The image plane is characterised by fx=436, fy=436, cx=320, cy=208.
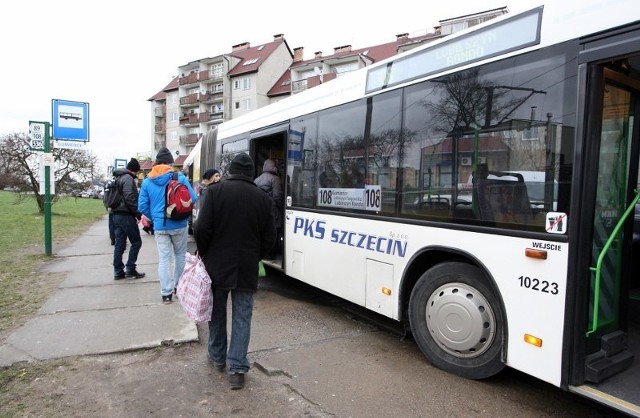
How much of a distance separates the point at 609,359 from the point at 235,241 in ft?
9.48

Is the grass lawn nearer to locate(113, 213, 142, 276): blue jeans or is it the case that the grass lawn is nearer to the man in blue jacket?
locate(113, 213, 142, 276): blue jeans

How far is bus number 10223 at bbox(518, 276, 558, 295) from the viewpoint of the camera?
9.64 feet

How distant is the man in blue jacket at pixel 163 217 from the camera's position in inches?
220

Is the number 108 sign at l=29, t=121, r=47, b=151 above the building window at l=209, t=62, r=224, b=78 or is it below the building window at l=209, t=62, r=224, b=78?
below

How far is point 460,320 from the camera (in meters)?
3.60

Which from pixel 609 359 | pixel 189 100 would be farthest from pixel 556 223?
pixel 189 100

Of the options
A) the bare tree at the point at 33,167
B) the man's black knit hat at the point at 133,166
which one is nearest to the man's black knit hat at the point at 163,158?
the man's black knit hat at the point at 133,166

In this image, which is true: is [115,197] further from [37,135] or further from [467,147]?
[467,147]

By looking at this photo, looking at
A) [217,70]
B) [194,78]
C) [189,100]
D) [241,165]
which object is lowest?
[241,165]

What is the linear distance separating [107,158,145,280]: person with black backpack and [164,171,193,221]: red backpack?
4.81 feet

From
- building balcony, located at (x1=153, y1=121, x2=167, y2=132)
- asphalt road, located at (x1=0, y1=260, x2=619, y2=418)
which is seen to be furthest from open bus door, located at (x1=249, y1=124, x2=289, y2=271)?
building balcony, located at (x1=153, y1=121, x2=167, y2=132)

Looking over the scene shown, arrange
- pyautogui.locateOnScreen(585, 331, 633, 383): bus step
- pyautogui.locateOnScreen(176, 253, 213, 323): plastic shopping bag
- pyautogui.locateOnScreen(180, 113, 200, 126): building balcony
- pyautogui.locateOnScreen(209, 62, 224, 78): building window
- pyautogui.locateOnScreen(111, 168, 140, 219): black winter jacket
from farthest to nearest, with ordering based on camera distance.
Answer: pyautogui.locateOnScreen(180, 113, 200, 126): building balcony, pyautogui.locateOnScreen(209, 62, 224, 78): building window, pyautogui.locateOnScreen(111, 168, 140, 219): black winter jacket, pyautogui.locateOnScreen(176, 253, 213, 323): plastic shopping bag, pyautogui.locateOnScreen(585, 331, 633, 383): bus step

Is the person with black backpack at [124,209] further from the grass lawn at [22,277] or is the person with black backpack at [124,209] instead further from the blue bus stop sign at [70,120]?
the blue bus stop sign at [70,120]

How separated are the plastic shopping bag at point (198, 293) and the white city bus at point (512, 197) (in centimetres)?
178
